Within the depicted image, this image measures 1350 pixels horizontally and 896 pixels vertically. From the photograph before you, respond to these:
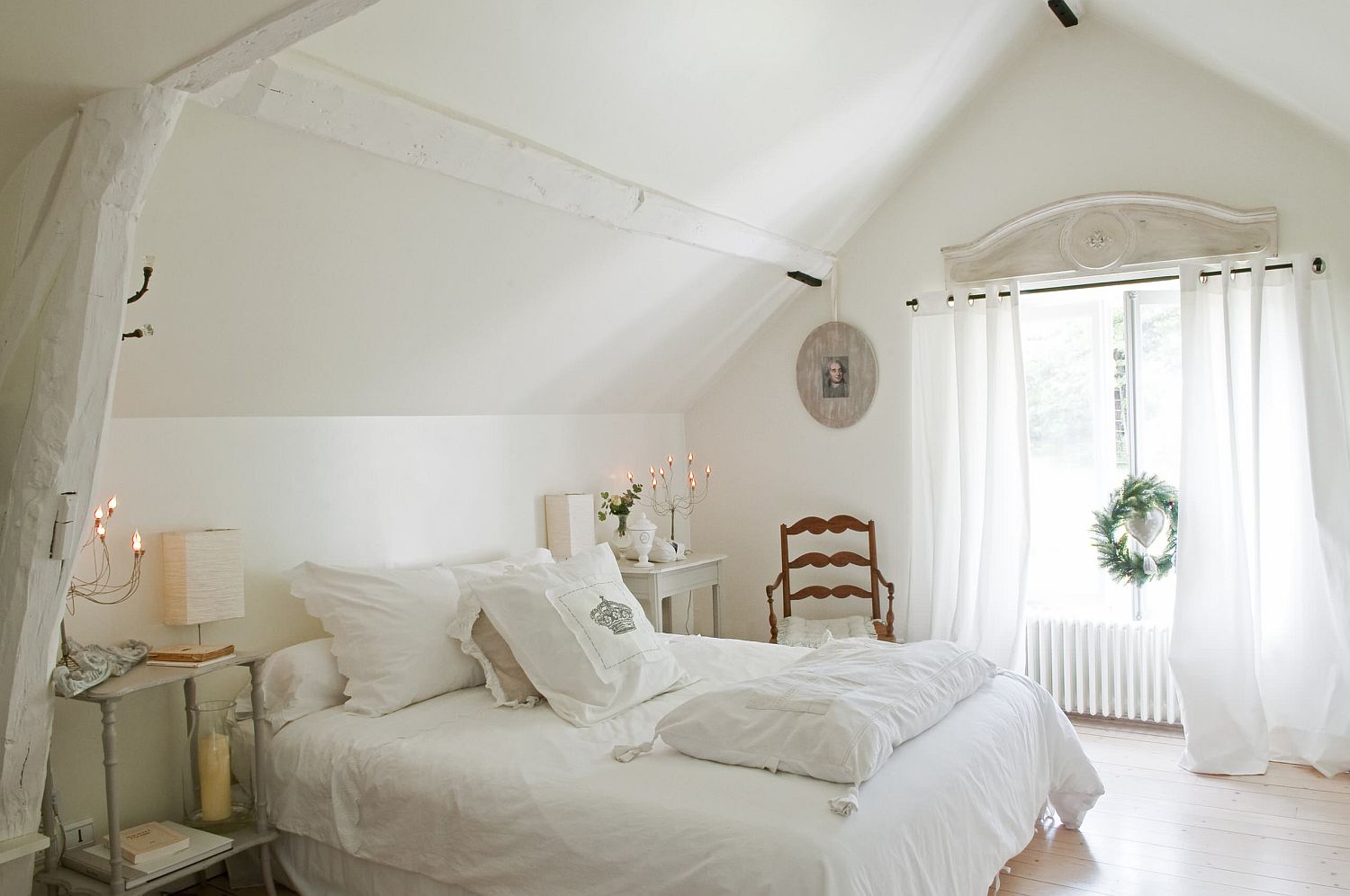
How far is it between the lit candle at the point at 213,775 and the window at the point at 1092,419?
128 inches

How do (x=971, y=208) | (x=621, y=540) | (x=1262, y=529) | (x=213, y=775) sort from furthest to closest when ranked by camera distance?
1. (x=621, y=540)
2. (x=971, y=208)
3. (x=1262, y=529)
4. (x=213, y=775)

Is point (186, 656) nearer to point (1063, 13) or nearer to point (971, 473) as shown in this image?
point (971, 473)

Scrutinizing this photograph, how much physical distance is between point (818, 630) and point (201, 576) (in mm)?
2707

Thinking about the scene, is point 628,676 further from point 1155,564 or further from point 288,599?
point 1155,564

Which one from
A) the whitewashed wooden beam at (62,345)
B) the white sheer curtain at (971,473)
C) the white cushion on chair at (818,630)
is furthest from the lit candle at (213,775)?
the white sheer curtain at (971,473)

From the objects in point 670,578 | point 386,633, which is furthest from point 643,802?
point 670,578

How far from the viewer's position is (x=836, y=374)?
5020 mm

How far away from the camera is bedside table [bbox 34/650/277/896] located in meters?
2.45

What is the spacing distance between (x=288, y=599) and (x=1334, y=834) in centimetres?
342

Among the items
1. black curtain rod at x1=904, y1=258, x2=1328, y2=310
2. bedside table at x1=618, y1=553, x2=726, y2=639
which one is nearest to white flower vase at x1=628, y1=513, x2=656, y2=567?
bedside table at x1=618, y1=553, x2=726, y2=639

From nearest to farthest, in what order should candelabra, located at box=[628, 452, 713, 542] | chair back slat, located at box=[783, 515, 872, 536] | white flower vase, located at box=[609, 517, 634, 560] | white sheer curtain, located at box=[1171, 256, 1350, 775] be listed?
1. white sheer curtain, located at box=[1171, 256, 1350, 775]
2. white flower vase, located at box=[609, 517, 634, 560]
3. chair back slat, located at box=[783, 515, 872, 536]
4. candelabra, located at box=[628, 452, 713, 542]

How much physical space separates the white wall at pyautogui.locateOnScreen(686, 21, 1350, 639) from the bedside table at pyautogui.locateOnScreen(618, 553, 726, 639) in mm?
406

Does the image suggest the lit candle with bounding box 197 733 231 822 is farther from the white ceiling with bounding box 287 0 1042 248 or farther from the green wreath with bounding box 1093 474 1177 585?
the green wreath with bounding box 1093 474 1177 585

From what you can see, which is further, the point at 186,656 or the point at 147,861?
the point at 186,656
